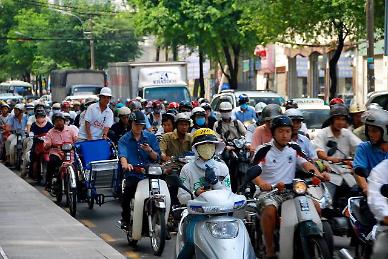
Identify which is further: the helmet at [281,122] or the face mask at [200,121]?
the face mask at [200,121]

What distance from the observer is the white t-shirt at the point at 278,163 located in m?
10.9

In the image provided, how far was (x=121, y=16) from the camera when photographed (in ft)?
257

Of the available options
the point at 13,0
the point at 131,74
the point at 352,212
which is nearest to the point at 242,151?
the point at 352,212

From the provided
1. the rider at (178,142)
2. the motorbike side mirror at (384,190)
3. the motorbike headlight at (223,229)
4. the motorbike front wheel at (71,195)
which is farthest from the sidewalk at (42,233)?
the motorbike side mirror at (384,190)

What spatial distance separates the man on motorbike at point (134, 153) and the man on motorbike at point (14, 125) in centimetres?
1513

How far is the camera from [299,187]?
1009 centimetres

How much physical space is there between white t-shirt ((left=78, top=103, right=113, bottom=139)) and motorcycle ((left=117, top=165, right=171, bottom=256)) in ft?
18.9

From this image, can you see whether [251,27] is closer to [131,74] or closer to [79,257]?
[131,74]

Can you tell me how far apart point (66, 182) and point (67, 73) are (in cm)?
3841

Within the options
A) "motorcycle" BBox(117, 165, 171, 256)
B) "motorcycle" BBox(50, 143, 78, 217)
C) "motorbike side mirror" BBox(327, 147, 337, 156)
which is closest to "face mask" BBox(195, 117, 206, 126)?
"motorcycle" BBox(50, 143, 78, 217)

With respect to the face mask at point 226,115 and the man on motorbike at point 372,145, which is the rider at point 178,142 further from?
the face mask at point 226,115

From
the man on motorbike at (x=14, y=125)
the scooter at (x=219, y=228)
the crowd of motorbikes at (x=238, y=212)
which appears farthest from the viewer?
the man on motorbike at (x=14, y=125)

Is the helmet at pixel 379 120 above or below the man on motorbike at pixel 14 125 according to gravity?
above

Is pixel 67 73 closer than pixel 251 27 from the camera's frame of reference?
No
